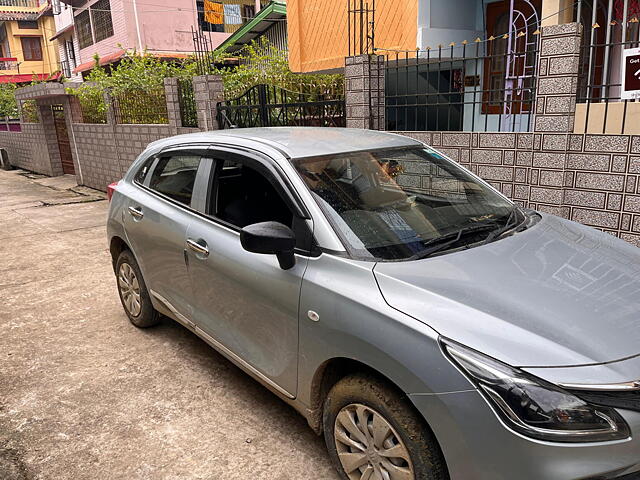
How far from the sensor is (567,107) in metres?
4.57

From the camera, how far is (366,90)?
613 cm

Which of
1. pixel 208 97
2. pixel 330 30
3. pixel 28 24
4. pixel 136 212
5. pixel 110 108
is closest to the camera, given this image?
pixel 136 212

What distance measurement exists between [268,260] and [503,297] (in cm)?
119

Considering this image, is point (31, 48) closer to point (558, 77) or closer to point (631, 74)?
point (558, 77)

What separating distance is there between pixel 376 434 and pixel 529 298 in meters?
0.83

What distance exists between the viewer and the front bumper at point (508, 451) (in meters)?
1.66

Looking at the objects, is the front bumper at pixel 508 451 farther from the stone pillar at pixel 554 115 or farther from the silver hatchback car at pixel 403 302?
the stone pillar at pixel 554 115

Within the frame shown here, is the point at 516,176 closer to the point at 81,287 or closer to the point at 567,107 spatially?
the point at 567,107

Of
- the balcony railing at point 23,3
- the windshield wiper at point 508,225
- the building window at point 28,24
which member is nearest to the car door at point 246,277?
the windshield wiper at point 508,225

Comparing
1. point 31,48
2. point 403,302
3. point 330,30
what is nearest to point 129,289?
point 403,302

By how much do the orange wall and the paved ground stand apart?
6.00m

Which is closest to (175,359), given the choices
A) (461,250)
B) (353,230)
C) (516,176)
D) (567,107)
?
(353,230)

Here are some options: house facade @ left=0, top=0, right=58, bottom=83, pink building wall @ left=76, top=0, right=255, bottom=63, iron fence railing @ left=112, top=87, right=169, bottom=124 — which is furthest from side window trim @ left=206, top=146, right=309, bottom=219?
house facade @ left=0, top=0, right=58, bottom=83

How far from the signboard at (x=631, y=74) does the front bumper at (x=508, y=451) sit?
3.43 meters
